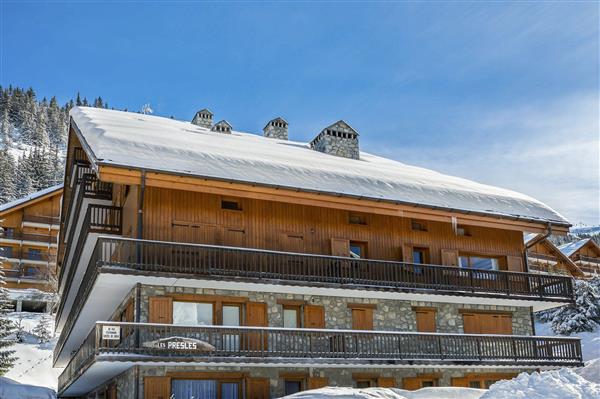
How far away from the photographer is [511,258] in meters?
30.5

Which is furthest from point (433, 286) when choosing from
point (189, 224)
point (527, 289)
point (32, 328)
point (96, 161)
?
point (32, 328)

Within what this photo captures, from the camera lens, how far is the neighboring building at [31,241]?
6475cm

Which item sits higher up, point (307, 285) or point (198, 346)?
point (307, 285)

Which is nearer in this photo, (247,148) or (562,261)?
(247,148)

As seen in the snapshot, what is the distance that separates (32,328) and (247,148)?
3190 centimetres

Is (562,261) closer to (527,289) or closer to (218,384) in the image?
(527,289)

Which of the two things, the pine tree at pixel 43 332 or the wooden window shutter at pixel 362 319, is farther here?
the pine tree at pixel 43 332

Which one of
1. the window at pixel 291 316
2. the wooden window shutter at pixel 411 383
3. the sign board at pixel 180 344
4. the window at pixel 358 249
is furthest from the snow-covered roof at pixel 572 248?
the sign board at pixel 180 344

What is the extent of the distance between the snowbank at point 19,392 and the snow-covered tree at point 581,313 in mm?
26267

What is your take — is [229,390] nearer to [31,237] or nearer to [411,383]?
[411,383]

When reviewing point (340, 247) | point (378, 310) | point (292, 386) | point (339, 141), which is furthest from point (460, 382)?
point (339, 141)

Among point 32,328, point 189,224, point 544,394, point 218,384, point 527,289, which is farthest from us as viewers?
point 32,328

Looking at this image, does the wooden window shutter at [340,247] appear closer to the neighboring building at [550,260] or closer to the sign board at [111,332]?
the sign board at [111,332]

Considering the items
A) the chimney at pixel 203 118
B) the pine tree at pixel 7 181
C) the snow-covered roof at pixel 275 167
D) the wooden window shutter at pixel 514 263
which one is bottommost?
the wooden window shutter at pixel 514 263
